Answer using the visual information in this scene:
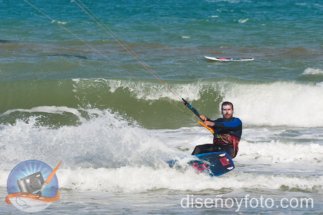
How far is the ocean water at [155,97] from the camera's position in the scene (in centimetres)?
1146

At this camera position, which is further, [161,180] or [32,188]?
[161,180]

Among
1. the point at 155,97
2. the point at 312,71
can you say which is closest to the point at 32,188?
the point at 155,97

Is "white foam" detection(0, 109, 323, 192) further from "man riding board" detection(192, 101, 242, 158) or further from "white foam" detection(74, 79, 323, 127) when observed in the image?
"white foam" detection(74, 79, 323, 127)

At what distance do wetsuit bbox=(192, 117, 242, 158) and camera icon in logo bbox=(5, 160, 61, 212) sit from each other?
2.50m

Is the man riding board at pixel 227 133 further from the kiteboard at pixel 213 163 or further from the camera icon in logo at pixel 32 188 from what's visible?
the camera icon in logo at pixel 32 188

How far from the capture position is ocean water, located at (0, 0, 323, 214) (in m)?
11.5

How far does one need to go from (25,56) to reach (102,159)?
37.6 ft

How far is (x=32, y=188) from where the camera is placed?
1036 cm

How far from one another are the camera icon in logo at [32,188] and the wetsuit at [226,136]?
8.19ft

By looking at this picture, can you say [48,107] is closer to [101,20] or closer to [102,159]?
→ [102,159]

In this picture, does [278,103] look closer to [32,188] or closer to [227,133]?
[227,133]

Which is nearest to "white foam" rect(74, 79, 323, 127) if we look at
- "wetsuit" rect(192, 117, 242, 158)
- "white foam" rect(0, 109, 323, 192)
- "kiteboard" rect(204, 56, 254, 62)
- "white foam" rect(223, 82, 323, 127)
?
"white foam" rect(223, 82, 323, 127)

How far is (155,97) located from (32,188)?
9.31 metres

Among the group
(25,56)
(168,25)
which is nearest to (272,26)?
(168,25)
